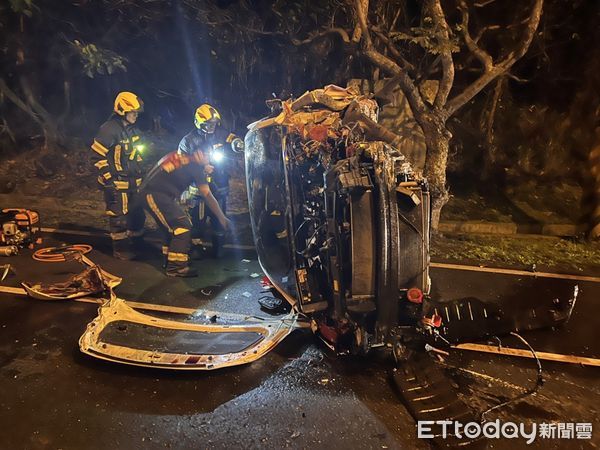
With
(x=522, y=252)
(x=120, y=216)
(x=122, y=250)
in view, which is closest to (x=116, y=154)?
(x=120, y=216)

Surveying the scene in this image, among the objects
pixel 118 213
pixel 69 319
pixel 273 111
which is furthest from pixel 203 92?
pixel 69 319

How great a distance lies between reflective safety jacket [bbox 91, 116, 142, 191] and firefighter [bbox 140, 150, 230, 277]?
659mm

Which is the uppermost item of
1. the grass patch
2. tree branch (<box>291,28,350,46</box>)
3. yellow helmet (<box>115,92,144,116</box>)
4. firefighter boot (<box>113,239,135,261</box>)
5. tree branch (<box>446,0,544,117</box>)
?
tree branch (<box>291,28,350,46</box>)

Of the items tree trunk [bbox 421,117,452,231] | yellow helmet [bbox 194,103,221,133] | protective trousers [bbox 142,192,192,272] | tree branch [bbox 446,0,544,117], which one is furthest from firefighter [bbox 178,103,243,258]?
tree branch [bbox 446,0,544,117]

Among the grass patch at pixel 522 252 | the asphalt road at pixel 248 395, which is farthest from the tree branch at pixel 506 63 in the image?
the asphalt road at pixel 248 395

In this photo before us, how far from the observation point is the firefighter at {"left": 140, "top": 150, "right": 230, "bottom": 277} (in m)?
5.71

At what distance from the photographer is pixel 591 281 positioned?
5.93m

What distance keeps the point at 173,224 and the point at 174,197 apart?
0.38 m

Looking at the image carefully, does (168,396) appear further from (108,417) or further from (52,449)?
(52,449)

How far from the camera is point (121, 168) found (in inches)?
249

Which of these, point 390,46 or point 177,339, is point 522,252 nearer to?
point 390,46

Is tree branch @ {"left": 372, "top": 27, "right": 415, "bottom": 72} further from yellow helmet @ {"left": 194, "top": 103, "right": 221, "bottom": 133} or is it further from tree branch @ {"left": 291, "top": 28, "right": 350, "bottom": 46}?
yellow helmet @ {"left": 194, "top": 103, "right": 221, "bottom": 133}

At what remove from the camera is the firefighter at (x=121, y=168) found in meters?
6.29

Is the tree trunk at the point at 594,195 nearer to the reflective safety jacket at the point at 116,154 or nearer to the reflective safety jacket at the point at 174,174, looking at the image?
the reflective safety jacket at the point at 174,174
